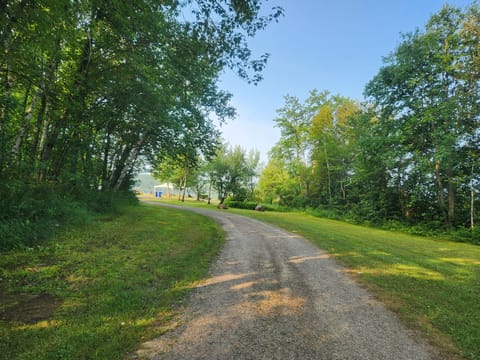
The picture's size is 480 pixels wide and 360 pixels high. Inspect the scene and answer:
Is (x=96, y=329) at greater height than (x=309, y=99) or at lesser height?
lesser

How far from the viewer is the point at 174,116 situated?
33.1 feet

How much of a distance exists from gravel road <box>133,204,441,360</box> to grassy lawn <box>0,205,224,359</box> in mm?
416

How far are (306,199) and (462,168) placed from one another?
14.7 m

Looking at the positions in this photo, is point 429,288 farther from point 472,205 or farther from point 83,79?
point 472,205

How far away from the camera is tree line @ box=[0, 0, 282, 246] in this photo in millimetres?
4535

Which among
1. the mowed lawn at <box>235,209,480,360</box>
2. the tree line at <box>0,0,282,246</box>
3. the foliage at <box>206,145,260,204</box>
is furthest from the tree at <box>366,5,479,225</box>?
the foliage at <box>206,145,260,204</box>

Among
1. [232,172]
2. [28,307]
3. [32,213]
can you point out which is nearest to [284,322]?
[28,307]

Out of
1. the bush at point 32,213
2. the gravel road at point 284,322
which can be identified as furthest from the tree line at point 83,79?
the gravel road at point 284,322

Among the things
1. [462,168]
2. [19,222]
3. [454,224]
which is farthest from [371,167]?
[19,222]

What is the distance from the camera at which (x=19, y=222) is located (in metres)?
4.92

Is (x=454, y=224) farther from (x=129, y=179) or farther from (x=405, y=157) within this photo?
(x=129, y=179)

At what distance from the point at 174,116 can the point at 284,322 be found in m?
9.87

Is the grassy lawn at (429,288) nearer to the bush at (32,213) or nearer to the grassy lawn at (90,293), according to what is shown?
the grassy lawn at (90,293)

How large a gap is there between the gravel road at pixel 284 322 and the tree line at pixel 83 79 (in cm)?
490
